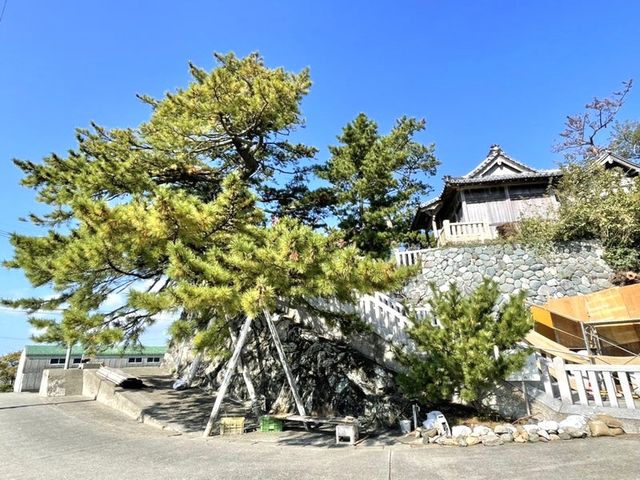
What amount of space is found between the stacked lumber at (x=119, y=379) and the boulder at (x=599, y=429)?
12.3 m

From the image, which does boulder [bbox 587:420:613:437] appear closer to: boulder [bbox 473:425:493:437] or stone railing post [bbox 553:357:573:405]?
stone railing post [bbox 553:357:573:405]

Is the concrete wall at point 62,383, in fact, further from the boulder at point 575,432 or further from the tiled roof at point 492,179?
the tiled roof at point 492,179

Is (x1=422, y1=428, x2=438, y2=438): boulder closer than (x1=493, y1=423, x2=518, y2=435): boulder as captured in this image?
No

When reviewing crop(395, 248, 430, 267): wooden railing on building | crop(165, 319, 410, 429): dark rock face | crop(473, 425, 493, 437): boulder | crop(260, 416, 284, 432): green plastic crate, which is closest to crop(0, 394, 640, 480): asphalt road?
crop(473, 425, 493, 437): boulder

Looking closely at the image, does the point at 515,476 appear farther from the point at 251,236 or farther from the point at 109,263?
the point at 109,263

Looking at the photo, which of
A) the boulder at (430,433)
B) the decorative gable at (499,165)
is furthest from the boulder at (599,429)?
the decorative gable at (499,165)

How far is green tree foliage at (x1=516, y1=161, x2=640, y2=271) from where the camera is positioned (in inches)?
481

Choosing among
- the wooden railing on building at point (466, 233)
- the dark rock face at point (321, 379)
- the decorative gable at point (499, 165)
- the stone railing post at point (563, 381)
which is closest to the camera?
the stone railing post at point (563, 381)

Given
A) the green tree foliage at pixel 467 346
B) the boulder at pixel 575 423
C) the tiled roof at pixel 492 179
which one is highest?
the tiled roof at pixel 492 179

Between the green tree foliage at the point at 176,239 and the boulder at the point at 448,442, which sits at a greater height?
the green tree foliage at the point at 176,239

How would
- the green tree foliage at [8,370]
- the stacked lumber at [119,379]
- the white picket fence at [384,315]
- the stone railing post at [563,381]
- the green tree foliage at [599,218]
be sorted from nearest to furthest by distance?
1. the stone railing post at [563,381]
2. the white picket fence at [384,315]
3. the stacked lumber at [119,379]
4. the green tree foliage at [599,218]
5. the green tree foliage at [8,370]

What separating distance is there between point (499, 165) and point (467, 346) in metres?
15.8

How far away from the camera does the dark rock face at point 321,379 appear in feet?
25.4

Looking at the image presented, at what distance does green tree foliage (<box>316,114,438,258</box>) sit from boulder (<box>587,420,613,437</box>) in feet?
30.2
